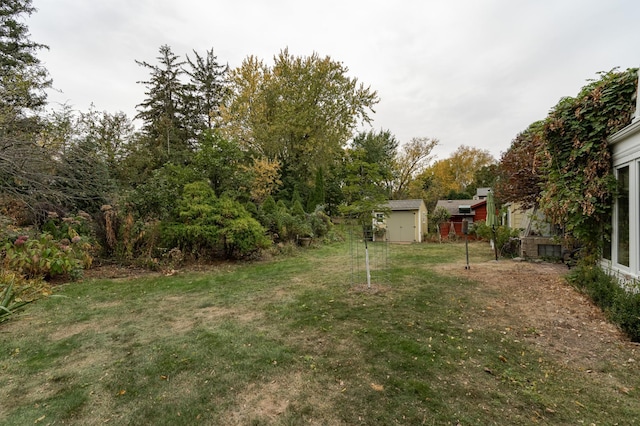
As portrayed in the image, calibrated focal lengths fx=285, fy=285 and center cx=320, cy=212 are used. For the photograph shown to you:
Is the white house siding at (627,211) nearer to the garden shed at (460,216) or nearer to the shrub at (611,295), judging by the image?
the shrub at (611,295)

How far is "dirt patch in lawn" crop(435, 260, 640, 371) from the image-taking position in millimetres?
2942

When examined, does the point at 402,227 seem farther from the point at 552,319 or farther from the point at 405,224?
the point at 552,319

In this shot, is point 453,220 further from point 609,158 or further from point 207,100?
point 207,100

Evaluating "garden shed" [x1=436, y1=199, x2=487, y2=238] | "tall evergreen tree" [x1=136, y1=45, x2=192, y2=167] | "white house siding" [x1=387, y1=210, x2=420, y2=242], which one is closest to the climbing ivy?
"white house siding" [x1=387, y1=210, x2=420, y2=242]

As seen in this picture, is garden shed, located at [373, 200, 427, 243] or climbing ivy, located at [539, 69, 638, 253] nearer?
climbing ivy, located at [539, 69, 638, 253]

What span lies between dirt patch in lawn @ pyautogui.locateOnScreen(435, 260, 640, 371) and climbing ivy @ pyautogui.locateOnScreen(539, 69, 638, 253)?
1238 mm

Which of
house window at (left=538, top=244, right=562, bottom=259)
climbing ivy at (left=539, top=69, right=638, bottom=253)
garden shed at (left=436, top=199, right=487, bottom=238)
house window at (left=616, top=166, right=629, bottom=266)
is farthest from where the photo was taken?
garden shed at (left=436, top=199, right=487, bottom=238)

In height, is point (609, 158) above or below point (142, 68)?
below

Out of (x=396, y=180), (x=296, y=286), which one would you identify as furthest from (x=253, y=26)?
(x=396, y=180)

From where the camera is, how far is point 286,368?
8.80ft

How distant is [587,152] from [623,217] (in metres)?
1.22

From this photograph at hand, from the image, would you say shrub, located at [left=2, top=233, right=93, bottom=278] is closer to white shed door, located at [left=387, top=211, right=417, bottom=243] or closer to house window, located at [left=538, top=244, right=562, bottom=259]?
house window, located at [left=538, top=244, right=562, bottom=259]

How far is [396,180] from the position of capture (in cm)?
2788

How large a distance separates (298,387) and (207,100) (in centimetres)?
2403
